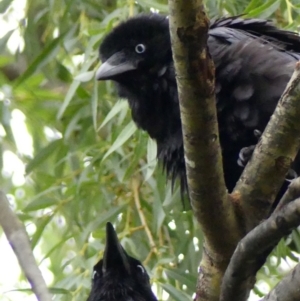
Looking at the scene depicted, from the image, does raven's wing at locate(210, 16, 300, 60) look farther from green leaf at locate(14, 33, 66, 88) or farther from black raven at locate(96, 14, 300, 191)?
green leaf at locate(14, 33, 66, 88)

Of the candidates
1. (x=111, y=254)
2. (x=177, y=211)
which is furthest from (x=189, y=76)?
(x=177, y=211)

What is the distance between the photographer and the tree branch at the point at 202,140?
51.0 inches

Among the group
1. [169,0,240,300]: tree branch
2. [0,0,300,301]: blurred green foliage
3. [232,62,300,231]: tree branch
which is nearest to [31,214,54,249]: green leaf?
[0,0,300,301]: blurred green foliage

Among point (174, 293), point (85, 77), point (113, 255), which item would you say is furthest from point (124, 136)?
point (174, 293)

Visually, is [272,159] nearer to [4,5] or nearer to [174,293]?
[174,293]

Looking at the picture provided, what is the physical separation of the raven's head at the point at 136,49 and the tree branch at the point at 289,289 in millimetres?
799

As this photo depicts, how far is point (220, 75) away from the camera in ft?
6.20

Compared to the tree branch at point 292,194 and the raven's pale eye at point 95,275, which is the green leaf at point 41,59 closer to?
the raven's pale eye at point 95,275

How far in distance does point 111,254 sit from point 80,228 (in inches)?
16.9

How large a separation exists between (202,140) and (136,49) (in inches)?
26.2

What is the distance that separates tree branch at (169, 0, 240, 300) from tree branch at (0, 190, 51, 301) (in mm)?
336

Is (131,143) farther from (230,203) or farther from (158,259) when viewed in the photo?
(230,203)

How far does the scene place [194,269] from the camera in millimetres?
2422

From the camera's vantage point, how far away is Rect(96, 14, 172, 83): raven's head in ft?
6.67
